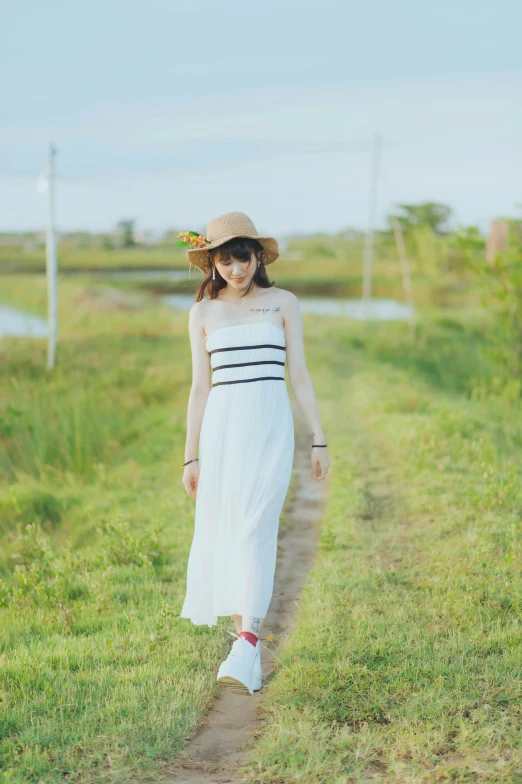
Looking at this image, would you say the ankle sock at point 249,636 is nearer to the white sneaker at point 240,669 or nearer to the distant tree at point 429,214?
the white sneaker at point 240,669

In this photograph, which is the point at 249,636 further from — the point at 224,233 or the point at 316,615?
the point at 224,233

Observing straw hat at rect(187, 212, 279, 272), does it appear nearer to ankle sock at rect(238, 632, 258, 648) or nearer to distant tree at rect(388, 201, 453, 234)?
ankle sock at rect(238, 632, 258, 648)

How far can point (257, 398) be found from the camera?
11.7 ft

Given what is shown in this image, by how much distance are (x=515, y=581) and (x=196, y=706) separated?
6.18 ft

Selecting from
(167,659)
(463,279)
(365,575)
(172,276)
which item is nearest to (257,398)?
(167,659)

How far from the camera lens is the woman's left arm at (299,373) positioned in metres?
3.65

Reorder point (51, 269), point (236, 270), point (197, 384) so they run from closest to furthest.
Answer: point (236, 270), point (197, 384), point (51, 269)

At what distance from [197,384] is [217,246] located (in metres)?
0.59

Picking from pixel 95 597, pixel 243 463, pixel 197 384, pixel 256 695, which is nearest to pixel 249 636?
pixel 256 695

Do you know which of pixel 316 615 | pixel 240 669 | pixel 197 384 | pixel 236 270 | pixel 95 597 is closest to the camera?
pixel 240 669

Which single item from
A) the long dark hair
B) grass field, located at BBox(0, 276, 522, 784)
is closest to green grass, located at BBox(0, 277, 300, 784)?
grass field, located at BBox(0, 276, 522, 784)

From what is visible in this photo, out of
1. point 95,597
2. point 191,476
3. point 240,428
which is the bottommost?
point 95,597

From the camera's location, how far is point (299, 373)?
3697 millimetres

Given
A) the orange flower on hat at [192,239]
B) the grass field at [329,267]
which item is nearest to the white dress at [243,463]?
the orange flower on hat at [192,239]
